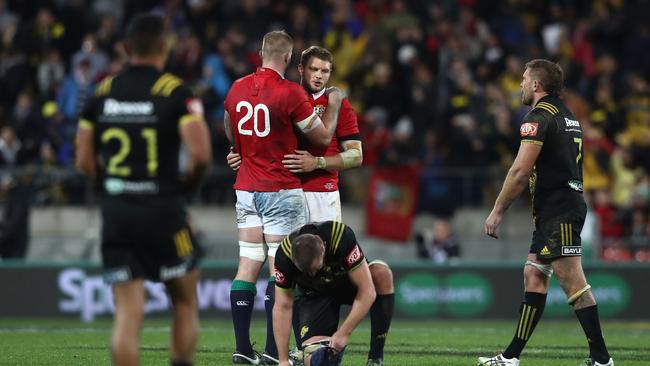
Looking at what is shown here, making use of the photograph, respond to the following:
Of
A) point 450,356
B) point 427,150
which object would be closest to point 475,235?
point 427,150

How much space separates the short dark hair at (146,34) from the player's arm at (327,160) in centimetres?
300

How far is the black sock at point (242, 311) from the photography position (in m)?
9.97

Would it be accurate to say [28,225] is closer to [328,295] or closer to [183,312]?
[328,295]

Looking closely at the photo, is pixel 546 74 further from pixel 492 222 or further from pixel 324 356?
pixel 324 356

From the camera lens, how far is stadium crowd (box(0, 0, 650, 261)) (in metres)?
20.2

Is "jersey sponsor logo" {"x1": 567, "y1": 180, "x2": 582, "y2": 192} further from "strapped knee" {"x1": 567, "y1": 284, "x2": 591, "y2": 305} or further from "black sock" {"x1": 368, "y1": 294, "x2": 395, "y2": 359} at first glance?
"black sock" {"x1": 368, "y1": 294, "x2": 395, "y2": 359}

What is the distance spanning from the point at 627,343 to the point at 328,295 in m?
4.75

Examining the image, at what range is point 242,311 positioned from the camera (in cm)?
1009

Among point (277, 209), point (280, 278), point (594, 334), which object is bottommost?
point (594, 334)

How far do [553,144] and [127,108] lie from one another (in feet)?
12.9

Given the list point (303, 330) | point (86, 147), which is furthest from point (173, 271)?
point (303, 330)

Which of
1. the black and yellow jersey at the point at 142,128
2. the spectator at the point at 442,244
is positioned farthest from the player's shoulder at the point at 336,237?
the spectator at the point at 442,244

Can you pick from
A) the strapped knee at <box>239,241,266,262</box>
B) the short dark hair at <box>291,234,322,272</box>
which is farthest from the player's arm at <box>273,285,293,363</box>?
the strapped knee at <box>239,241,266,262</box>

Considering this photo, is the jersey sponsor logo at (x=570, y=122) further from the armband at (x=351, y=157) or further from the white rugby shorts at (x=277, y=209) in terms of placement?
the white rugby shorts at (x=277, y=209)
